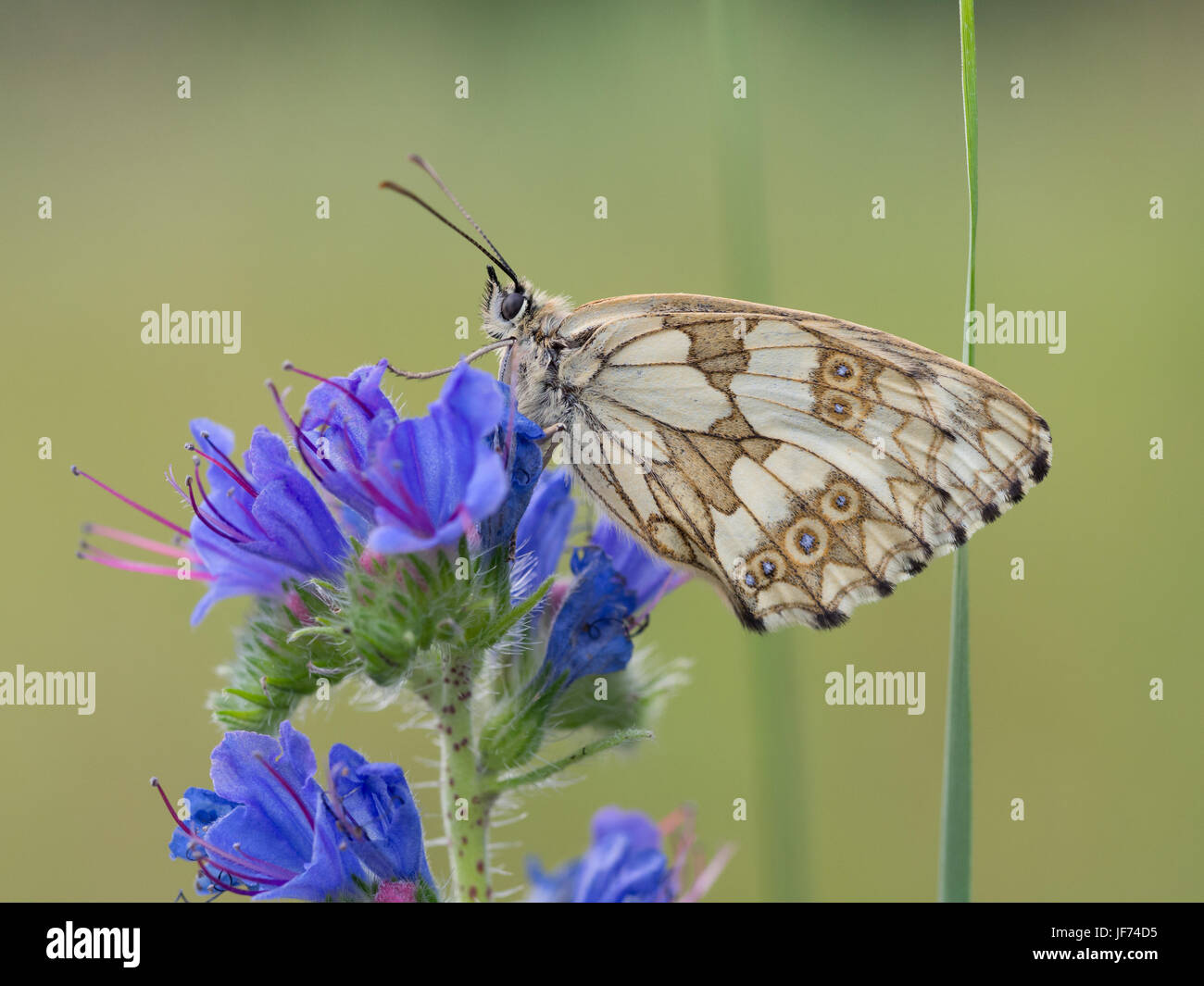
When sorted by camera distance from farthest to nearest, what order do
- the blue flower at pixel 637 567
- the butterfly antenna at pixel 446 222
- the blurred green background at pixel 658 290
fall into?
the blurred green background at pixel 658 290
the blue flower at pixel 637 567
the butterfly antenna at pixel 446 222

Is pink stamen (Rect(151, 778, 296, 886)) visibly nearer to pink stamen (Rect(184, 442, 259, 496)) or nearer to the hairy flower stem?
the hairy flower stem

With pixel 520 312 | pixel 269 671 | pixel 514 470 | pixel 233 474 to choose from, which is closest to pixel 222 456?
pixel 233 474

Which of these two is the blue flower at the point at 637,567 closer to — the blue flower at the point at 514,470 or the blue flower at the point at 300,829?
the blue flower at the point at 514,470

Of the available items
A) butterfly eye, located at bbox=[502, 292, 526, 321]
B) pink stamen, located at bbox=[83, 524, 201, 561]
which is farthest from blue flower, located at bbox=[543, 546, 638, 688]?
pink stamen, located at bbox=[83, 524, 201, 561]

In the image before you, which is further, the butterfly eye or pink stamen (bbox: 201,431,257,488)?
the butterfly eye

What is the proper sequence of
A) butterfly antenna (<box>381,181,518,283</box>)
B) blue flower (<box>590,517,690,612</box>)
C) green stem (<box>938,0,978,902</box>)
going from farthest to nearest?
1. blue flower (<box>590,517,690,612</box>)
2. butterfly antenna (<box>381,181,518,283</box>)
3. green stem (<box>938,0,978,902</box>)

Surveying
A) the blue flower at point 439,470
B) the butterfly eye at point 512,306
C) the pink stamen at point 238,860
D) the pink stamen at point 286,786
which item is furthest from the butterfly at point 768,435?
the pink stamen at point 238,860
